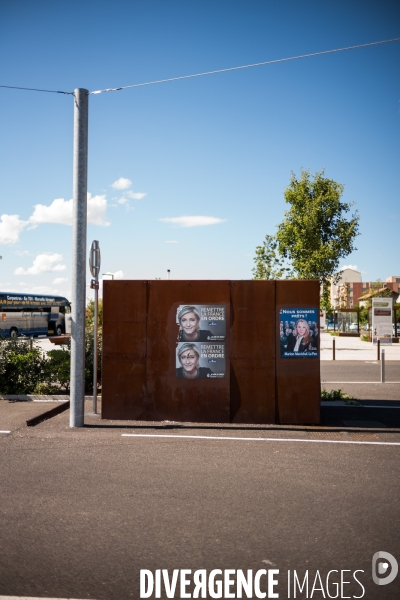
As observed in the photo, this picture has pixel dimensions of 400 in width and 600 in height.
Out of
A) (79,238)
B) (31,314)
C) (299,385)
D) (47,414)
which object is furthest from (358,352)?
(31,314)

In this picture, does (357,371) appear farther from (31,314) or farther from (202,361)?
(31,314)

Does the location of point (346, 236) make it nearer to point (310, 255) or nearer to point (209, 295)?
point (310, 255)

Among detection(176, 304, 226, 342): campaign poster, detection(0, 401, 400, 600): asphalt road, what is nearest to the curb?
detection(0, 401, 400, 600): asphalt road

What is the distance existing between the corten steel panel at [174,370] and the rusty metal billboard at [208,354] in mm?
17

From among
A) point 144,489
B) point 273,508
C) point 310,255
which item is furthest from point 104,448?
point 310,255

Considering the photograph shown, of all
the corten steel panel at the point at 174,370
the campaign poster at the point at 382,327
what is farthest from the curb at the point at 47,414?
the campaign poster at the point at 382,327

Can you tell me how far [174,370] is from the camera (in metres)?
9.72

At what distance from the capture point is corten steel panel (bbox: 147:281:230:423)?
969cm

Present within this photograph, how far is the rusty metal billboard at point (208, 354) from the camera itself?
955 cm

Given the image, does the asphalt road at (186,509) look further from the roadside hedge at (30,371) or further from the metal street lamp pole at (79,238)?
the roadside hedge at (30,371)

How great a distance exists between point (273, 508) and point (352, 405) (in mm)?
6712

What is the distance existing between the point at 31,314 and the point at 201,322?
38636 millimetres

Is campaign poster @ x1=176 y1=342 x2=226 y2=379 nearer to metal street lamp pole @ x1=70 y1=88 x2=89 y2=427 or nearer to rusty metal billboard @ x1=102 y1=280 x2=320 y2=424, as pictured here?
rusty metal billboard @ x1=102 y1=280 x2=320 y2=424

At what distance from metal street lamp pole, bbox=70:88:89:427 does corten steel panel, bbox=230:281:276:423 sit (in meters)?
2.57
